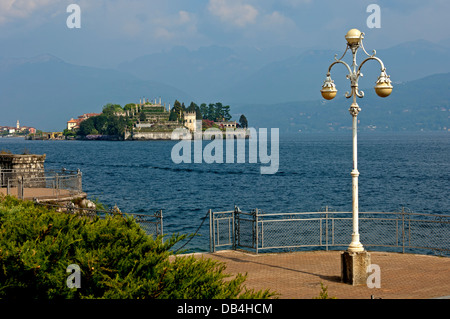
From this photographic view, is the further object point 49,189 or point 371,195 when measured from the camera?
point 371,195

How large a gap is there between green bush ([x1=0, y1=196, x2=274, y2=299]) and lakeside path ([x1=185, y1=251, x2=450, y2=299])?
3.80 metres

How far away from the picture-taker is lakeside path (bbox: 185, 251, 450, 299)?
38.1 ft

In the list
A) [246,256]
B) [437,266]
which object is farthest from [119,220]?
[437,266]

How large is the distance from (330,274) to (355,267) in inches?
48.6

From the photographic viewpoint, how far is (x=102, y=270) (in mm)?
6883

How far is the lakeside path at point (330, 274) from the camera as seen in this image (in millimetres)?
11602

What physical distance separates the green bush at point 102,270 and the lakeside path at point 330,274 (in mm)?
3795

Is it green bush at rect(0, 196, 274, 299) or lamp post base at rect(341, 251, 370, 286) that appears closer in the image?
green bush at rect(0, 196, 274, 299)
